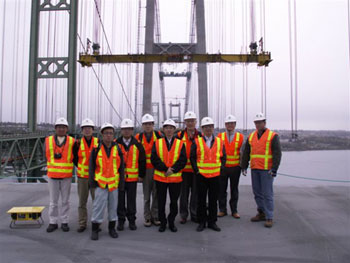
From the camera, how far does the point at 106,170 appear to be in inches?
125

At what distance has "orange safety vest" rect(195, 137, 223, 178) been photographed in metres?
3.39

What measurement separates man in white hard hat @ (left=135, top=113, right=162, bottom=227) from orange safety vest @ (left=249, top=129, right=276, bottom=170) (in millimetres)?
1397

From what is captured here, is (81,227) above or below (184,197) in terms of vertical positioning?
below

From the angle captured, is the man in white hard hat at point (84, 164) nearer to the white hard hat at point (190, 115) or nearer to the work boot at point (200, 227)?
the white hard hat at point (190, 115)

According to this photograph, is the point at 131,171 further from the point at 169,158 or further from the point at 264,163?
the point at 264,163

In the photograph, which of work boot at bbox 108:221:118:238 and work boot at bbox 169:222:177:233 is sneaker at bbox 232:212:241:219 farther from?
work boot at bbox 108:221:118:238

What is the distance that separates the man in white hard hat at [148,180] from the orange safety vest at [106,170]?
1.76 ft

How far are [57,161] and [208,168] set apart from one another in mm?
1931

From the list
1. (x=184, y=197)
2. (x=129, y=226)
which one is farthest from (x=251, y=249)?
(x=129, y=226)

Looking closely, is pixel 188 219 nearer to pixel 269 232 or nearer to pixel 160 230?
pixel 160 230

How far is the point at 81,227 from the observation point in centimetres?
340

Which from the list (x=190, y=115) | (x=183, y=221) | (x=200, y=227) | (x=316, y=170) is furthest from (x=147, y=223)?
(x=316, y=170)

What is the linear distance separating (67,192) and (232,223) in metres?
2.27

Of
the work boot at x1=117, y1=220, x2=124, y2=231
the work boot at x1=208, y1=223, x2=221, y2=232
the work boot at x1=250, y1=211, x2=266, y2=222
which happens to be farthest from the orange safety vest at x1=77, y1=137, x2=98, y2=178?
the work boot at x1=250, y1=211, x2=266, y2=222
